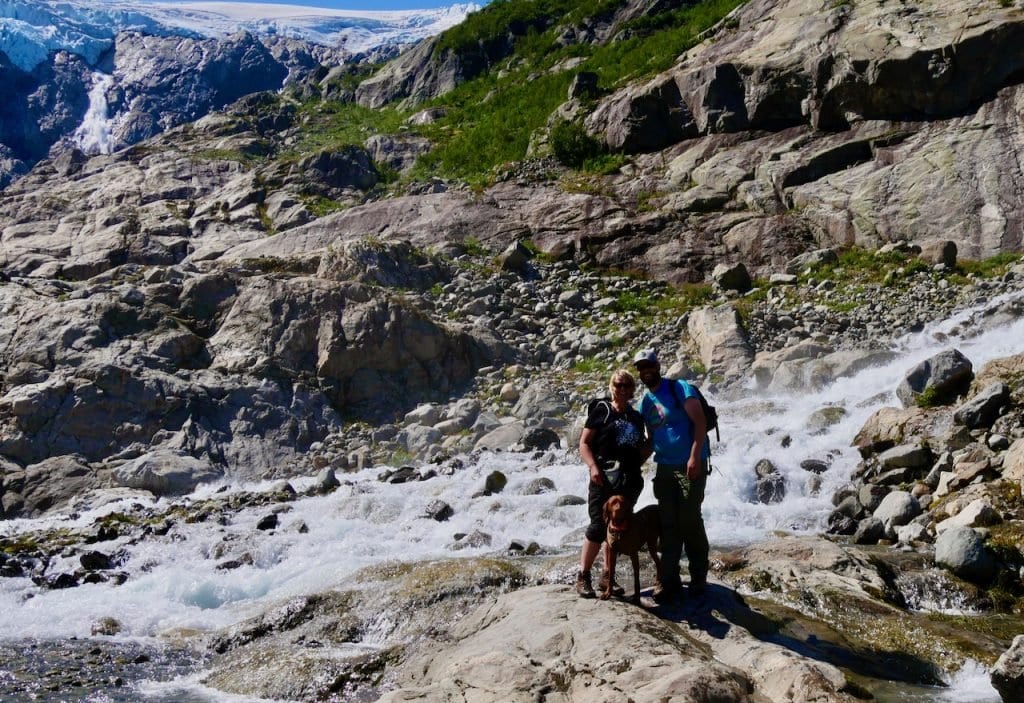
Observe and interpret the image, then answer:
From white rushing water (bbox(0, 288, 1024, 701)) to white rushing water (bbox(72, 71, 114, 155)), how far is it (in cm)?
9018

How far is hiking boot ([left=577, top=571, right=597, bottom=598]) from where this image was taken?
21.0ft

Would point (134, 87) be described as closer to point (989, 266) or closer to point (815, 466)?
point (989, 266)

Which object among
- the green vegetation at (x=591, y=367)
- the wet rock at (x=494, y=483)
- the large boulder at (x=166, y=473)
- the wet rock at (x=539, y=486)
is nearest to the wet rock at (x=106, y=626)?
the wet rock at (x=494, y=483)

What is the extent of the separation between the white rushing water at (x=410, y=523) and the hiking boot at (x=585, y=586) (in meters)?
3.79

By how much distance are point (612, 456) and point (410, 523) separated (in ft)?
20.9

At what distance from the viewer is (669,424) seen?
6.52 meters

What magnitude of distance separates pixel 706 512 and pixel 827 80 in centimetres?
1686

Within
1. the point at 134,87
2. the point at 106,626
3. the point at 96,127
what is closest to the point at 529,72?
the point at 106,626

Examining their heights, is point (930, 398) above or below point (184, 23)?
below

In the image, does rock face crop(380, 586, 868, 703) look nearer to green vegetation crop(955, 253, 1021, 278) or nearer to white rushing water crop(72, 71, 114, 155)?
green vegetation crop(955, 253, 1021, 278)

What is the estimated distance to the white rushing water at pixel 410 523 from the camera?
10125 mm

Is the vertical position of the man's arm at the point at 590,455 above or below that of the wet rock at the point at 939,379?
above

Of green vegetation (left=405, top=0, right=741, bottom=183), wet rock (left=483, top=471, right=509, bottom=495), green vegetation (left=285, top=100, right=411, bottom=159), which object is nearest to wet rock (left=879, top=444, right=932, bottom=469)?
wet rock (left=483, top=471, right=509, bottom=495)

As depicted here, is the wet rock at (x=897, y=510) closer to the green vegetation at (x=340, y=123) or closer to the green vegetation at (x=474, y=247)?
the green vegetation at (x=474, y=247)
